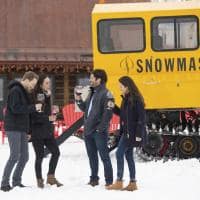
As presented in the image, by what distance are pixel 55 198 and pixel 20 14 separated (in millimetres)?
18679

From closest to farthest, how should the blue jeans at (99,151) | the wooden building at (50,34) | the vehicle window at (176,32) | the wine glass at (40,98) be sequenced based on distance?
the wine glass at (40,98) → the blue jeans at (99,151) → the vehicle window at (176,32) → the wooden building at (50,34)

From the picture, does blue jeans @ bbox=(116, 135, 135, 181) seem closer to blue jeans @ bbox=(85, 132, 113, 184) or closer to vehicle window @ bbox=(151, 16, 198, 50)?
blue jeans @ bbox=(85, 132, 113, 184)

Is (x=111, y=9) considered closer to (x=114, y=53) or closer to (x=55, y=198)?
(x=114, y=53)

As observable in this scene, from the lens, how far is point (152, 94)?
1182 cm

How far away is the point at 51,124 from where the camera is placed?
28.1 feet

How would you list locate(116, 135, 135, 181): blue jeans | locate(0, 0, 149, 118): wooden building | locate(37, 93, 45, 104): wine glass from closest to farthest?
locate(116, 135, 135, 181): blue jeans
locate(37, 93, 45, 104): wine glass
locate(0, 0, 149, 118): wooden building

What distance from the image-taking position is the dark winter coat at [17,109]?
8.15 meters

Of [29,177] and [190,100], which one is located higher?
[190,100]

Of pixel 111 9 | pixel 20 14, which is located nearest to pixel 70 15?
pixel 20 14

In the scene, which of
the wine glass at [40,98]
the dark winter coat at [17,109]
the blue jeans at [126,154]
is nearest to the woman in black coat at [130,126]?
the blue jeans at [126,154]

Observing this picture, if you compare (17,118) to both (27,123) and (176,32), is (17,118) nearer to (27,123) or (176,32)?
(27,123)

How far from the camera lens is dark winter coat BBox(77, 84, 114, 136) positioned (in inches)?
332

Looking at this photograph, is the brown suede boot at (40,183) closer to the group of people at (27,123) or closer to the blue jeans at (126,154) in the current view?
the group of people at (27,123)

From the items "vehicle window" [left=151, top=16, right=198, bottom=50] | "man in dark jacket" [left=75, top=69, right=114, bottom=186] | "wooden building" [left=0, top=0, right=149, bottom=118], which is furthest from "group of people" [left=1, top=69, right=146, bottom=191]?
"wooden building" [left=0, top=0, right=149, bottom=118]
